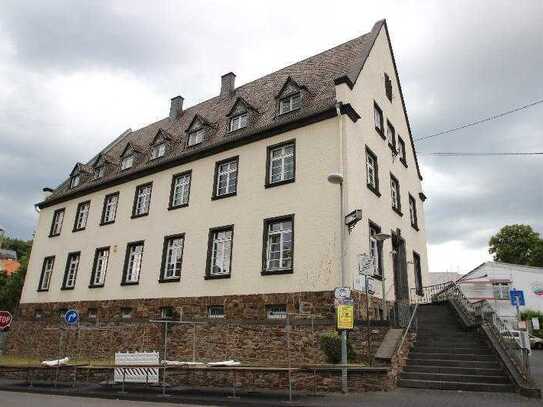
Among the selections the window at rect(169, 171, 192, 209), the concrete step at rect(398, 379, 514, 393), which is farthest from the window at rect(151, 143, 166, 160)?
the concrete step at rect(398, 379, 514, 393)

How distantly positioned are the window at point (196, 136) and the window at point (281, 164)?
5.10 meters

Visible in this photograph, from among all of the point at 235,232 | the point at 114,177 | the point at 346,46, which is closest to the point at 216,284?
the point at 235,232

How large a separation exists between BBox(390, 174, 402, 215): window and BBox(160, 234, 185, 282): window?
986cm

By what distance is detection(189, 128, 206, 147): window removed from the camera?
22156 mm

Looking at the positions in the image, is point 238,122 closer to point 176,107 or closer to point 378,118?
point 378,118

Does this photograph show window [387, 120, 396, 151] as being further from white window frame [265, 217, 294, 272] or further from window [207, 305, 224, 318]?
window [207, 305, 224, 318]

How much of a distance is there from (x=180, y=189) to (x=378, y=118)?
1009 centimetres

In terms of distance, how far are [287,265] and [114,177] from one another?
13347 millimetres

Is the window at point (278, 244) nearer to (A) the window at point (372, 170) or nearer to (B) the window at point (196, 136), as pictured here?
(A) the window at point (372, 170)

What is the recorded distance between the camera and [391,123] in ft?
73.9

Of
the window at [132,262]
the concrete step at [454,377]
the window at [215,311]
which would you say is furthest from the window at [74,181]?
the concrete step at [454,377]

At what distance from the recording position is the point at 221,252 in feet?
60.1

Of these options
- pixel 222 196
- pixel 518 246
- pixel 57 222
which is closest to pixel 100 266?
pixel 57 222

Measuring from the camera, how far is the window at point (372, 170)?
18.2 m
